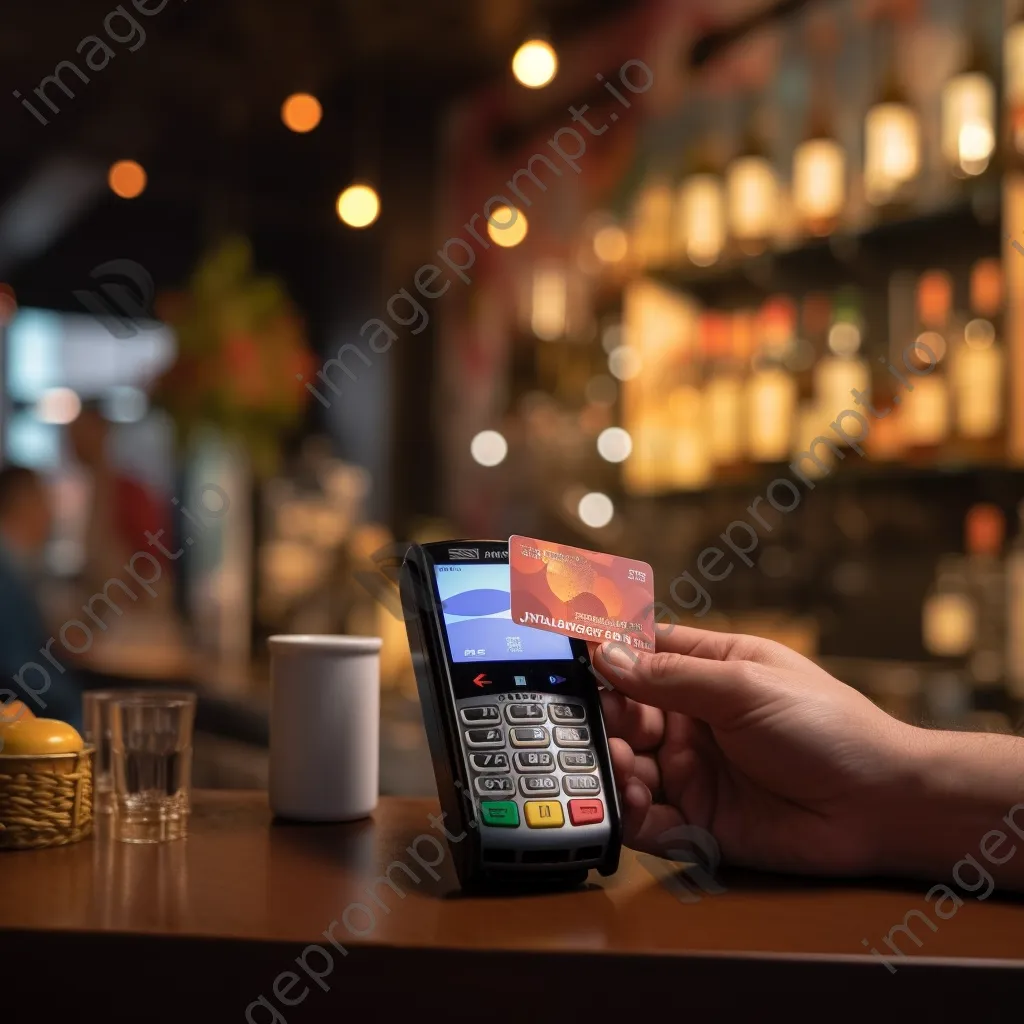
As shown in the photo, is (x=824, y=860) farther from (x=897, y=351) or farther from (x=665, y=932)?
(x=897, y=351)

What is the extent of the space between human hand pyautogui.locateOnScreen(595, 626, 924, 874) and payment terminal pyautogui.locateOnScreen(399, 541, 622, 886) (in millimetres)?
41

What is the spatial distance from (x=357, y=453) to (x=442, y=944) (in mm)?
4901

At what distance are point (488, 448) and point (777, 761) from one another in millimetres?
3891

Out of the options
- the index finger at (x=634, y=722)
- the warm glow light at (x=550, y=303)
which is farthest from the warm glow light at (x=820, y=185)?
the index finger at (x=634, y=722)

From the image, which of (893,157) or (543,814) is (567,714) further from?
(893,157)

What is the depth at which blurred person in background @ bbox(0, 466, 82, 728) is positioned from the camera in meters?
3.00

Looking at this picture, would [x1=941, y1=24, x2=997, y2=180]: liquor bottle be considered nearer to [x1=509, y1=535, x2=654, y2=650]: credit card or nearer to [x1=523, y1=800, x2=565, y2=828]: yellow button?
[x1=509, y1=535, x2=654, y2=650]: credit card

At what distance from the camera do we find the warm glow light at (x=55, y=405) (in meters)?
7.38

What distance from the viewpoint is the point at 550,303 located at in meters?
4.17

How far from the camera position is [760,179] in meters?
2.69

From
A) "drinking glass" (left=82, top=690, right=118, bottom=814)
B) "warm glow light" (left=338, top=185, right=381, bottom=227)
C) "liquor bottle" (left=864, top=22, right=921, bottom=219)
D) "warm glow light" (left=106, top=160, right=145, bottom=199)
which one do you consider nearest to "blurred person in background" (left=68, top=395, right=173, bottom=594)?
"warm glow light" (left=106, top=160, right=145, bottom=199)

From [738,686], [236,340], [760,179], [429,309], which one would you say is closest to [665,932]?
[738,686]

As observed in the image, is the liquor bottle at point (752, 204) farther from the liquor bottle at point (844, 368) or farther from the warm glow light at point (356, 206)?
the warm glow light at point (356, 206)

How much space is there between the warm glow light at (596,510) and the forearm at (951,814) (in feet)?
8.67
